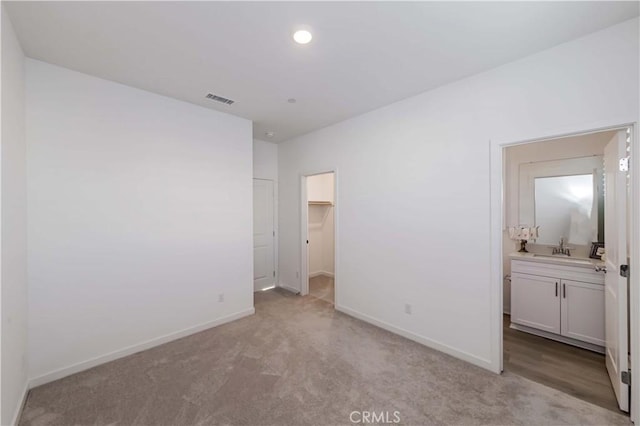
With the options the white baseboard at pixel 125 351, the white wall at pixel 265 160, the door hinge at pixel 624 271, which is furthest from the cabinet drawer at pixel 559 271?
the white wall at pixel 265 160

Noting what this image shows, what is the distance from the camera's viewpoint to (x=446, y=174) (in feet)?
9.00

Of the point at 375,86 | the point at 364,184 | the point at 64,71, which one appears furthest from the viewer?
the point at 364,184

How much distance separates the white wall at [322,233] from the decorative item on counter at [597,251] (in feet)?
13.4

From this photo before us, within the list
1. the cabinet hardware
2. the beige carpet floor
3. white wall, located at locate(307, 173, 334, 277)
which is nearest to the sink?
the cabinet hardware

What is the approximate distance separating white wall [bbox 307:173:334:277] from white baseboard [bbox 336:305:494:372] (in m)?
2.19

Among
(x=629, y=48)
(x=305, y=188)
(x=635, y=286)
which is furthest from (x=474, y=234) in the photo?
(x=305, y=188)

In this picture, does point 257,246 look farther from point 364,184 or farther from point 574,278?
point 574,278

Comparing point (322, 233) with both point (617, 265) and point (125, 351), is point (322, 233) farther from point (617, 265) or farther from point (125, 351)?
point (617, 265)

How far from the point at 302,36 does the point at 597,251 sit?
3.89m

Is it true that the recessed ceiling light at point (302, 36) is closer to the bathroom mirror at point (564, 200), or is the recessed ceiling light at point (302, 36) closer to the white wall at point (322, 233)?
the bathroom mirror at point (564, 200)

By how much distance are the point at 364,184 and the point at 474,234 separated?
1449mm

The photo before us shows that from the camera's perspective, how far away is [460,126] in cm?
264

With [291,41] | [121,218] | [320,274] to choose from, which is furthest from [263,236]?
[291,41]

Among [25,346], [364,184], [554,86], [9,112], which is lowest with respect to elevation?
[25,346]
